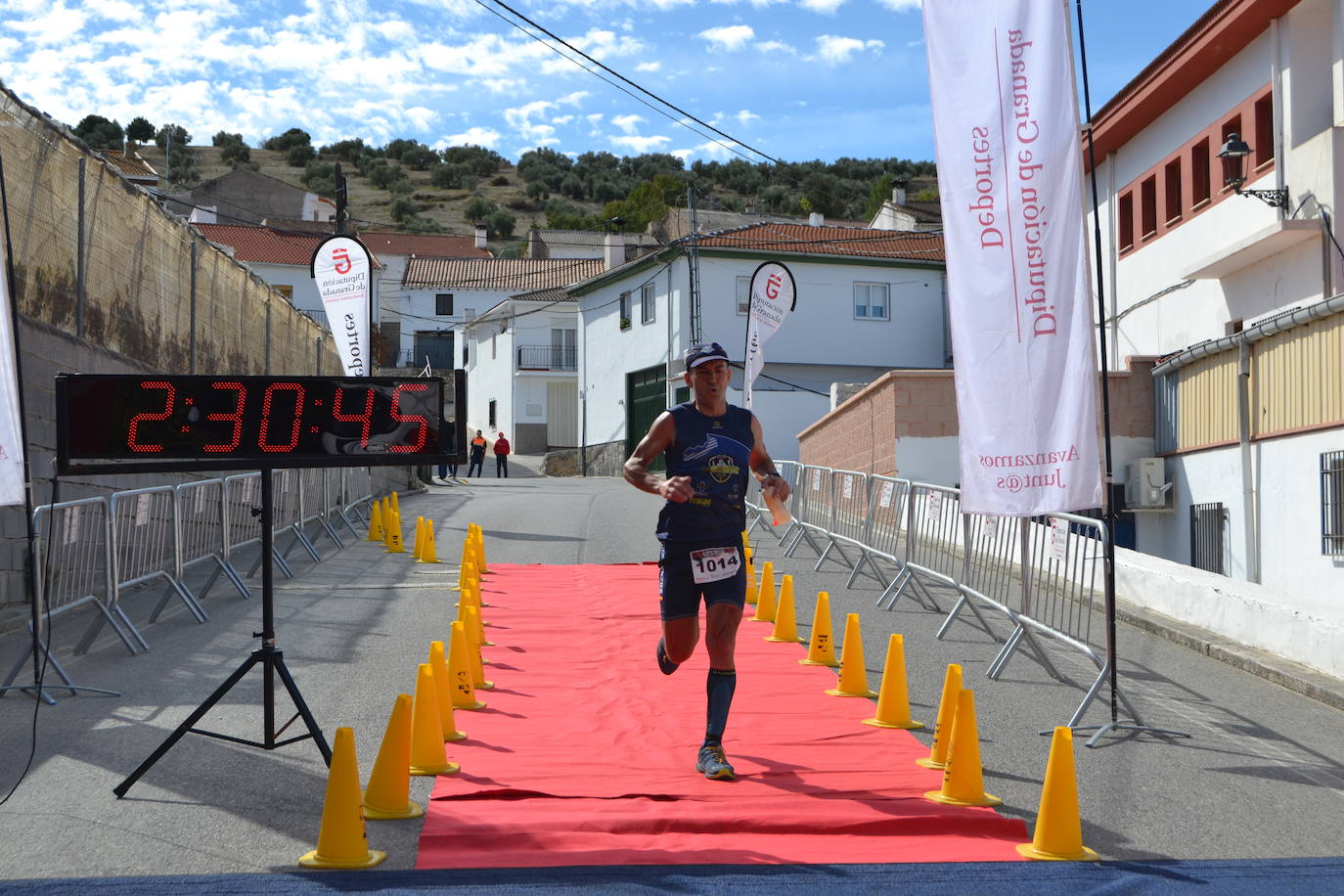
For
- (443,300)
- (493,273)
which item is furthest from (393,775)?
(493,273)

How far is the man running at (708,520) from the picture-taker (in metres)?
6.55

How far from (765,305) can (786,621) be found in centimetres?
1204

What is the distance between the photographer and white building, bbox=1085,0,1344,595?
17.3 meters

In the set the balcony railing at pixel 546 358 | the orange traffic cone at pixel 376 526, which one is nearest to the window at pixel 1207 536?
the orange traffic cone at pixel 376 526

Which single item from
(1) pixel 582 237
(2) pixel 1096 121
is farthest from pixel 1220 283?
(1) pixel 582 237

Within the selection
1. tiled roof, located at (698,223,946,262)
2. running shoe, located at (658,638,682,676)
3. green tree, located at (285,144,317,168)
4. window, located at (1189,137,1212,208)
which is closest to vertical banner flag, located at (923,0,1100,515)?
running shoe, located at (658,638,682,676)

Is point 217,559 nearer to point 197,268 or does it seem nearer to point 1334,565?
point 197,268

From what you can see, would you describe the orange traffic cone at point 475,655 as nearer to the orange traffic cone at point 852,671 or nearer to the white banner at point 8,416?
the orange traffic cone at point 852,671

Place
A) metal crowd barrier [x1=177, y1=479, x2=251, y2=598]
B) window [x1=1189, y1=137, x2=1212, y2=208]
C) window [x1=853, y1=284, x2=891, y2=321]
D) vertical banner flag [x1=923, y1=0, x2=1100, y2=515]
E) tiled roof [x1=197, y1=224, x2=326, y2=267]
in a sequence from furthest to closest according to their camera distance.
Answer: tiled roof [x1=197, y1=224, x2=326, y2=267] < window [x1=853, y1=284, x2=891, y2=321] < window [x1=1189, y1=137, x2=1212, y2=208] < metal crowd barrier [x1=177, y1=479, x2=251, y2=598] < vertical banner flag [x1=923, y1=0, x2=1100, y2=515]

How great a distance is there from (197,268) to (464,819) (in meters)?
14.1

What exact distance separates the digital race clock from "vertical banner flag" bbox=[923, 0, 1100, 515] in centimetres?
350

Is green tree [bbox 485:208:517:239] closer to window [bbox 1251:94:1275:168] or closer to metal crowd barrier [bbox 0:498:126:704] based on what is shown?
window [bbox 1251:94:1275:168]

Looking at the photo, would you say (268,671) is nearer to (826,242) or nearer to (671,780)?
(671,780)

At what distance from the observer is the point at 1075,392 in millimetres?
8023
